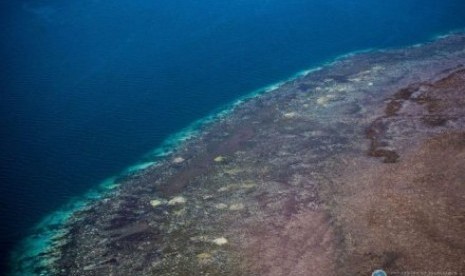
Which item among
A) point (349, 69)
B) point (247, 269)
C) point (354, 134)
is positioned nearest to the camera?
point (247, 269)

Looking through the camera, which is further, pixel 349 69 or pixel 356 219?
pixel 349 69

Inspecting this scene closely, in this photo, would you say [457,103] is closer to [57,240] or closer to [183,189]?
[183,189]

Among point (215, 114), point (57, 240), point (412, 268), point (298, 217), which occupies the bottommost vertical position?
point (412, 268)

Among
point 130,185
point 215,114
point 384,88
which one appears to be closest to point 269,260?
point 130,185

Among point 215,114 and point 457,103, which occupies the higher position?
point 215,114

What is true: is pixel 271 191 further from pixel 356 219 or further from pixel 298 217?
pixel 356 219

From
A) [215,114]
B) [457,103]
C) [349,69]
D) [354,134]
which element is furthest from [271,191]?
[349,69]

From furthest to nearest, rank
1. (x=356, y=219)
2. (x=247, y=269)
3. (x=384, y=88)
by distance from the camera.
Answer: (x=384, y=88) < (x=356, y=219) < (x=247, y=269)
